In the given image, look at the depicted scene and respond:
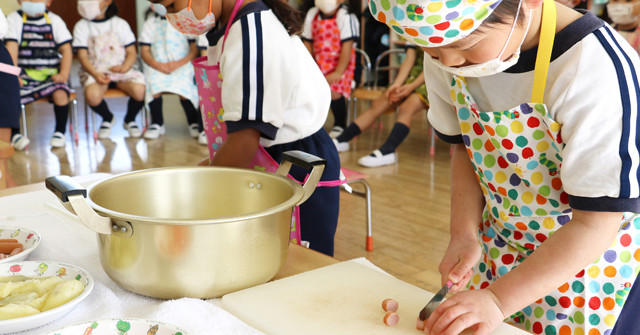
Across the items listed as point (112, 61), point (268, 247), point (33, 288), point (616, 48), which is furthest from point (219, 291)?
point (112, 61)

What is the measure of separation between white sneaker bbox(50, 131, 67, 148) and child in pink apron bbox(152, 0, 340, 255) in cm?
329

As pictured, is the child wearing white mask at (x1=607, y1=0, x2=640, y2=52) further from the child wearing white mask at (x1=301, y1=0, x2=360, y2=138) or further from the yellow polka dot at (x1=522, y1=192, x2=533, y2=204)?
the yellow polka dot at (x1=522, y1=192, x2=533, y2=204)

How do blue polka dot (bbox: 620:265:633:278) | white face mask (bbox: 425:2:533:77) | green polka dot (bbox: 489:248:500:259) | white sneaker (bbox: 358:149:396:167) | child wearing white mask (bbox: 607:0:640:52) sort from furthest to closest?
1. child wearing white mask (bbox: 607:0:640:52)
2. white sneaker (bbox: 358:149:396:167)
3. green polka dot (bbox: 489:248:500:259)
4. blue polka dot (bbox: 620:265:633:278)
5. white face mask (bbox: 425:2:533:77)

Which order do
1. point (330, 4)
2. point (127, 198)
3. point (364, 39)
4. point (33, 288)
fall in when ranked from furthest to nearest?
point (364, 39) → point (330, 4) → point (127, 198) → point (33, 288)

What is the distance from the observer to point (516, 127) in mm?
816

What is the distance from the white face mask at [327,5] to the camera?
450 centimetres

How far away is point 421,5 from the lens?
0.62m

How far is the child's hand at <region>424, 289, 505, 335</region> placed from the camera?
2.15ft

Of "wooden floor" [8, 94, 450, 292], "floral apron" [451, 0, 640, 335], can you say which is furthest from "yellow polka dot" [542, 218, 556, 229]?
"wooden floor" [8, 94, 450, 292]

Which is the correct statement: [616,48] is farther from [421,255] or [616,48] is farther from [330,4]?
[330,4]

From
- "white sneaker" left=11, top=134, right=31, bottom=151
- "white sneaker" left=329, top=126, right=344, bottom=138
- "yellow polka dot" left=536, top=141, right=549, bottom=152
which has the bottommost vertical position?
"white sneaker" left=329, top=126, right=344, bottom=138

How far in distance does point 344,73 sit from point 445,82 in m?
3.72

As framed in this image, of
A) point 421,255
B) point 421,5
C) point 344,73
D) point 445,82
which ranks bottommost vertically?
point 421,255

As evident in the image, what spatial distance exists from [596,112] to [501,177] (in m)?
0.22
